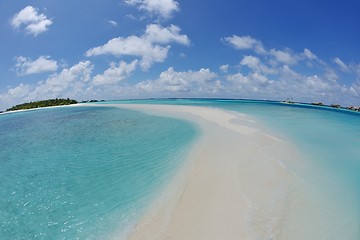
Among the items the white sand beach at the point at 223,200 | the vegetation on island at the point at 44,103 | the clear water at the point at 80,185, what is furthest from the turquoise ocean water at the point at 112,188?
the vegetation on island at the point at 44,103

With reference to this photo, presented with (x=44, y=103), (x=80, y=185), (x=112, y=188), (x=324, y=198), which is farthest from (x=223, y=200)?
(x=44, y=103)

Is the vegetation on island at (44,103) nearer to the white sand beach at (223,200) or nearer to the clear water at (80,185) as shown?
the clear water at (80,185)

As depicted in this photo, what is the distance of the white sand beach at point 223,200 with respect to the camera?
477 centimetres

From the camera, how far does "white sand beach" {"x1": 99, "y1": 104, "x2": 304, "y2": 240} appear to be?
15.6 ft

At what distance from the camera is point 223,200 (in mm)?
6043

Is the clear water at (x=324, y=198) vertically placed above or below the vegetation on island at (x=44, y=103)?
below

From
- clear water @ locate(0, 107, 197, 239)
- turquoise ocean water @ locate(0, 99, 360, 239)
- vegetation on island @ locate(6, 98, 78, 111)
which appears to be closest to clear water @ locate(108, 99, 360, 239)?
turquoise ocean water @ locate(0, 99, 360, 239)

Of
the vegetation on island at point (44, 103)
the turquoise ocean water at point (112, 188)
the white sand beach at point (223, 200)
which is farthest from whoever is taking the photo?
the vegetation on island at point (44, 103)

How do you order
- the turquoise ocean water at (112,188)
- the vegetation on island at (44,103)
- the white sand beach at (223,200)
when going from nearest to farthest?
the white sand beach at (223,200), the turquoise ocean water at (112,188), the vegetation on island at (44,103)

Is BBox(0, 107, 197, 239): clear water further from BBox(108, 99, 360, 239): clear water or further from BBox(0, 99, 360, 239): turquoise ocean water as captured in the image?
BBox(108, 99, 360, 239): clear water

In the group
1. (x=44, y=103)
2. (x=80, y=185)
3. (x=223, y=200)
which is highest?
(x=44, y=103)

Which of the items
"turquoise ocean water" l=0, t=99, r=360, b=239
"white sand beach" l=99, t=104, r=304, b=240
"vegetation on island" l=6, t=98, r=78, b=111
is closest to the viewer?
"white sand beach" l=99, t=104, r=304, b=240

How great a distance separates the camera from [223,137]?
14.1 metres

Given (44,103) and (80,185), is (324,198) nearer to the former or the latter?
(80,185)
